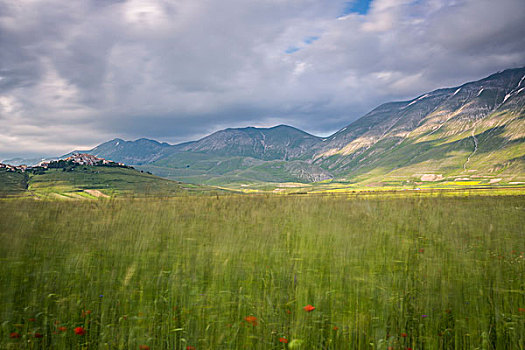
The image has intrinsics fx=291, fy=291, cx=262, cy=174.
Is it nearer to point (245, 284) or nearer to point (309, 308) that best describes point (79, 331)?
point (245, 284)

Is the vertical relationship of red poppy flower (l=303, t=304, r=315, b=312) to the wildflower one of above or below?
above

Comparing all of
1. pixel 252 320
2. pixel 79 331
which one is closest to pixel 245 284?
pixel 252 320

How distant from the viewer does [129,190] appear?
8273 millimetres

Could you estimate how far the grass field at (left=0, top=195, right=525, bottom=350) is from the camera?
10.3 ft

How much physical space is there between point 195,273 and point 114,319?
108cm

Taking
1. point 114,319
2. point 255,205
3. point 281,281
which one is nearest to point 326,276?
point 281,281

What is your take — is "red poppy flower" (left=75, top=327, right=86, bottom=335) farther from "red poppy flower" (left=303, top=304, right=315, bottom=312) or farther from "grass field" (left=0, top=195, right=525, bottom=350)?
"red poppy flower" (left=303, top=304, right=315, bottom=312)

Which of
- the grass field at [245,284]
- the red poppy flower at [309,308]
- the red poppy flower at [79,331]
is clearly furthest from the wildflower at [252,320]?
the red poppy flower at [79,331]

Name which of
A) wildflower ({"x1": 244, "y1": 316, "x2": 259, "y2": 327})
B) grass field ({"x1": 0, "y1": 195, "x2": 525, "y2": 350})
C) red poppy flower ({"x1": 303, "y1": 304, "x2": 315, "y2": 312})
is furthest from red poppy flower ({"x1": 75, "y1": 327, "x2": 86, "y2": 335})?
red poppy flower ({"x1": 303, "y1": 304, "x2": 315, "y2": 312})

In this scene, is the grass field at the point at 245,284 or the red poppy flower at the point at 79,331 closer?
the red poppy flower at the point at 79,331

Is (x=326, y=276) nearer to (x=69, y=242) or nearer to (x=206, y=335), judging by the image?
(x=206, y=335)

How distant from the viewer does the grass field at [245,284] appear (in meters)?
3.12

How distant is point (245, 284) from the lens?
4000 millimetres

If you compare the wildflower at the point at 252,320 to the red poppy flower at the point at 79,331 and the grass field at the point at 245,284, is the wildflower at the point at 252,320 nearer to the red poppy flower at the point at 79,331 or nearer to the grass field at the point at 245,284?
the grass field at the point at 245,284
